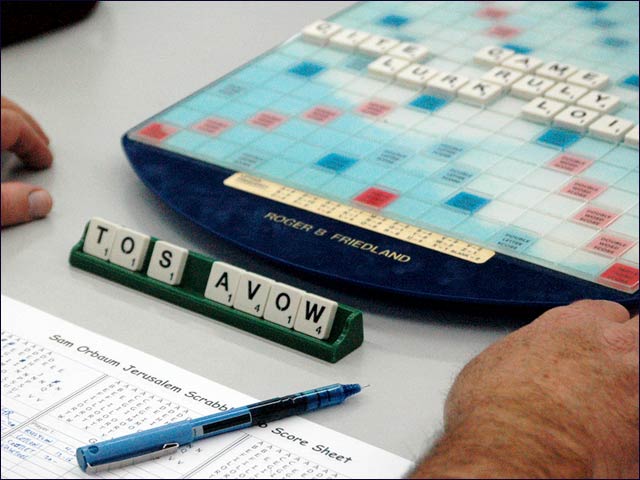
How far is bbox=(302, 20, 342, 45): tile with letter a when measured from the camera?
1.81 meters

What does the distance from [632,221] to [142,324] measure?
58 centimetres

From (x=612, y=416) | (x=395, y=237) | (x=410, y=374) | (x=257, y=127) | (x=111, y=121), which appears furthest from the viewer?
(x=111, y=121)

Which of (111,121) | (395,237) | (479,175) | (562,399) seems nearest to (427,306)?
(395,237)

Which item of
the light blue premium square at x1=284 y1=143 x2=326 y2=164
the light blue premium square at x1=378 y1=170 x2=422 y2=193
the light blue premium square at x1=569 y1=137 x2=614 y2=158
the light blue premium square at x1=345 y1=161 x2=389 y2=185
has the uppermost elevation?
the light blue premium square at x1=284 y1=143 x2=326 y2=164

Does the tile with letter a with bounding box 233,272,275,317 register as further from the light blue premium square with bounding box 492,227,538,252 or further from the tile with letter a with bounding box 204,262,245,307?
the light blue premium square with bounding box 492,227,538,252

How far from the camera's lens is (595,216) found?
1368 mm

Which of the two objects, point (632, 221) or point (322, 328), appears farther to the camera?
point (632, 221)

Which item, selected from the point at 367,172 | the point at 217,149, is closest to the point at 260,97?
the point at 217,149

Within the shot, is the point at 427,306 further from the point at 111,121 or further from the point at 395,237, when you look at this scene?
the point at 111,121

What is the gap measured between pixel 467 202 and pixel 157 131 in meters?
0.46

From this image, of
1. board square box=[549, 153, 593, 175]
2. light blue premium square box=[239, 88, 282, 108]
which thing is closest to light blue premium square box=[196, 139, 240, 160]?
light blue premium square box=[239, 88, 282, 108]

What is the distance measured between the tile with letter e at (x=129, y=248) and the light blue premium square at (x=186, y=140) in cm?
23

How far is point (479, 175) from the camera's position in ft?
4.81

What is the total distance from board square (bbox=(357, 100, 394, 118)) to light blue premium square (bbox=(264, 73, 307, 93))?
0.38 feet
